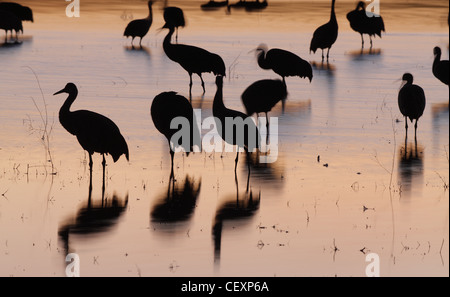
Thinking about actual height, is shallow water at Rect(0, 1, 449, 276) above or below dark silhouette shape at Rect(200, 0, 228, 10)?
below

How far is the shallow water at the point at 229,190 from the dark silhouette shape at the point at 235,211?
0.02m

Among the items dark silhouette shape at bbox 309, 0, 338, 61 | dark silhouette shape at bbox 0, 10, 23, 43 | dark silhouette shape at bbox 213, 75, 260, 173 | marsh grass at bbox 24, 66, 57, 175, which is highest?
dark silhouette shape at bbox 0, 10, 23, 43

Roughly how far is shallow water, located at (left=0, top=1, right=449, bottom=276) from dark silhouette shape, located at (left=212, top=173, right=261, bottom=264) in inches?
0.8

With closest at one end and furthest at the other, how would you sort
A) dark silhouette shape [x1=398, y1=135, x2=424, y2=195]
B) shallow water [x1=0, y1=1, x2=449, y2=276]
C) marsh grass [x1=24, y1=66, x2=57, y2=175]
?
shallow water [x1=0, y1=1, x2=449, y2=276] < dark silhouette shape [x1=398, y1=135, x2=424, y2=195] < marsh grass [x1=24, y1=66, x2=57, y2=175]

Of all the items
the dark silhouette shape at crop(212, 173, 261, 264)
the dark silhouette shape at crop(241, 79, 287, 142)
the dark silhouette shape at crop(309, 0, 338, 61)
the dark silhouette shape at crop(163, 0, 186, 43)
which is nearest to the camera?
the dark silhouette shape at crop(212, 173, 261, 264)

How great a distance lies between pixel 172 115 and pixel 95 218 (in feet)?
10.3

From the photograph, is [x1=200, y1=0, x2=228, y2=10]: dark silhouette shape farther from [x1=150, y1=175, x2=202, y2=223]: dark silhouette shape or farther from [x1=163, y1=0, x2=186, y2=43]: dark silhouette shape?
[x1=150, y1=175, x2=202, y2=223]: dark silhouette shape

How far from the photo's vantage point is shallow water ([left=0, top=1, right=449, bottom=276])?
346 inches

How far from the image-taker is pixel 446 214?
1042cm

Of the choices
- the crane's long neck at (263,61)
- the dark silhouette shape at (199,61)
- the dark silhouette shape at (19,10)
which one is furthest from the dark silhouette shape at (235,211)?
the dark silhouette shape at (19,10)

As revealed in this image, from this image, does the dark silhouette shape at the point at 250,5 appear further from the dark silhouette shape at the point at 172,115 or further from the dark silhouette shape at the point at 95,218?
the dark silhouette shape at the point at 95,218

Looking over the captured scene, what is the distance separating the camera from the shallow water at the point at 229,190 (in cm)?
879

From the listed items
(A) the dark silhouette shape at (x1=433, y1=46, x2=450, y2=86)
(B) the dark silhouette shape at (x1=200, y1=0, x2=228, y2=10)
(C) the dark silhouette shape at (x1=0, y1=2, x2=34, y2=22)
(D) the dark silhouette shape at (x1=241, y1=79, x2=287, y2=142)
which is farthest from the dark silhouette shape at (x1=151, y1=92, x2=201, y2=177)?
(B) the dark silhouette shape at (x1=200, y1=0, x2=228, y2=10)

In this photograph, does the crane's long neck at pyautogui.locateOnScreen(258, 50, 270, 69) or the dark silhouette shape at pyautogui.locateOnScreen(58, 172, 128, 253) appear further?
the crane's long neck at pyautogui.locateOnScreen(258, 50, 270, 69)
